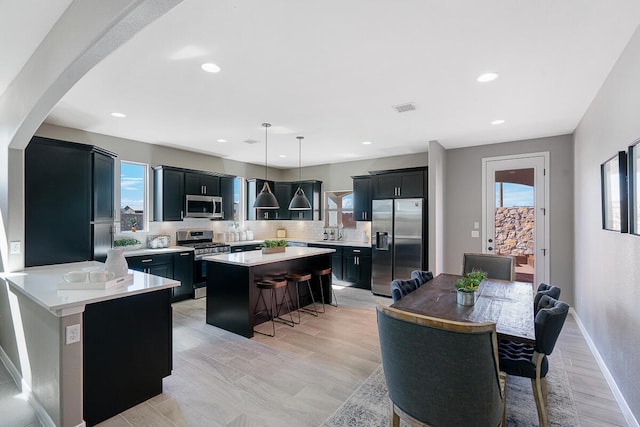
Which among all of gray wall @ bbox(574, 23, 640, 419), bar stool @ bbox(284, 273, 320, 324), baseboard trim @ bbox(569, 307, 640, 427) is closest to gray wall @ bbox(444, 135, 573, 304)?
gray wall @ bbox(574, 23, 640, 419)

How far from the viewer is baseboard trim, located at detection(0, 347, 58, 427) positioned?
222 cm

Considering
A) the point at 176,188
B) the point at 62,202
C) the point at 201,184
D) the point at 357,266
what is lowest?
the point at 357,266

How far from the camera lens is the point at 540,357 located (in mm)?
2068

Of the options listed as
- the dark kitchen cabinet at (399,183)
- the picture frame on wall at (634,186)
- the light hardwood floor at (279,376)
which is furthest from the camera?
the dark kitchen cabinet at (399,183)

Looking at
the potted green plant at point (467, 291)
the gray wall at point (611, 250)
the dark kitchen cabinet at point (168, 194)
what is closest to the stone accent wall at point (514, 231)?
the gray wall at point (611, 250)

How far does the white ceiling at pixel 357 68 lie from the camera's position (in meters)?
2.01

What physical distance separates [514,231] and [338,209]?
370 centimetres

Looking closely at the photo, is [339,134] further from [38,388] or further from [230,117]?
[38,388]

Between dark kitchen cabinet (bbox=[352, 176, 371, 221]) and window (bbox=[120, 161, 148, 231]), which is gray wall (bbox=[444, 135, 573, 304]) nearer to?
dark kitchen cabinet (bbox=[352, 176, 371, 221])

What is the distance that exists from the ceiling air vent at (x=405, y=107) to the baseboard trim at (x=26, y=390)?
402cm

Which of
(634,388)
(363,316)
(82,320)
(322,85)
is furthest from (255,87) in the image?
(634,388)

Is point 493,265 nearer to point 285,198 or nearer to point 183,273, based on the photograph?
point 183,273

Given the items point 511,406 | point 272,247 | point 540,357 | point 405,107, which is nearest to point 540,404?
point 540,357

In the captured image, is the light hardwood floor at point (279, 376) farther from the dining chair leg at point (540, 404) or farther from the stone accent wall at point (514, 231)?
the stone accent wall at point (514, 231)
